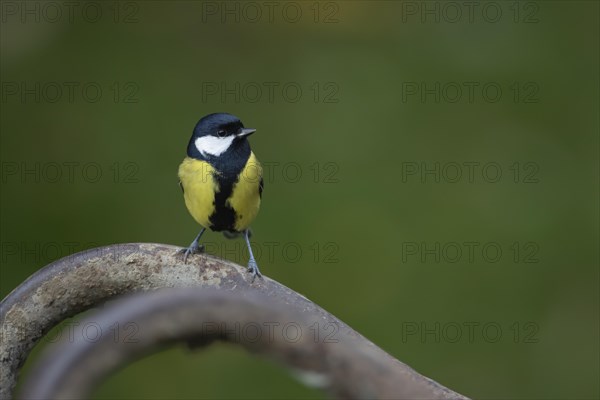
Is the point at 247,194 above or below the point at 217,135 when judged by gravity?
below

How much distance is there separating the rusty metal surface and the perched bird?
70cm

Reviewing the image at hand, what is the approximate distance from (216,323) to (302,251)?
163 cm

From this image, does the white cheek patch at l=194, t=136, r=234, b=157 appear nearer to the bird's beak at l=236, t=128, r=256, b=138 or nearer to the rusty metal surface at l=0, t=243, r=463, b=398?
the bird's beak at l=236, t=128, r=256, b=138

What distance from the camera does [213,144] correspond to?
4.91 ft

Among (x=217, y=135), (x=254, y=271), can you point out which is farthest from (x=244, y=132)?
(x=254, y=271)

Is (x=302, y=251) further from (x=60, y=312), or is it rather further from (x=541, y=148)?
(x=60, y=312)

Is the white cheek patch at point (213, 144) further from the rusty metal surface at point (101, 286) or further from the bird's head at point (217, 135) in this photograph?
the rusty metal surface at point (101, 286)

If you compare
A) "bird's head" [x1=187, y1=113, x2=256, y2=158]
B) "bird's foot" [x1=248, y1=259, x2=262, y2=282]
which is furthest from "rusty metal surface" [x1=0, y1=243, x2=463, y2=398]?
"bird's head" [x1=187, y1=113, x2=256, y2=158]

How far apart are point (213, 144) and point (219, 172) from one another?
2.1 inches

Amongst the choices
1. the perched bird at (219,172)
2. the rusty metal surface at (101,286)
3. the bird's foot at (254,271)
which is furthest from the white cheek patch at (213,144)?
the rusty metal surface at (101,286)

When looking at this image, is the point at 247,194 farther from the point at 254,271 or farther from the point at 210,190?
the point at 254,271

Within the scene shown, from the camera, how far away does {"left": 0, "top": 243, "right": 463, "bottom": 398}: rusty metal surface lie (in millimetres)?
644

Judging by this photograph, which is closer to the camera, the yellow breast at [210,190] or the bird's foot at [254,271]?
the bird's foot at [254,271]

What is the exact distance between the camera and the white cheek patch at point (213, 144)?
58.8 inches
